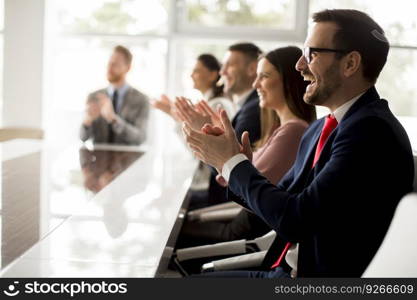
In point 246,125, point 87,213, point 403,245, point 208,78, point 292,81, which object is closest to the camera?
point 403,245

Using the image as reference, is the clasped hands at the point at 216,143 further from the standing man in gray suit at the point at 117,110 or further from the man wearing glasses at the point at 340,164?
the standing man in gray suit at the point at 117,110

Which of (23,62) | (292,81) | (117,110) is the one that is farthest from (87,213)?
(23,62)

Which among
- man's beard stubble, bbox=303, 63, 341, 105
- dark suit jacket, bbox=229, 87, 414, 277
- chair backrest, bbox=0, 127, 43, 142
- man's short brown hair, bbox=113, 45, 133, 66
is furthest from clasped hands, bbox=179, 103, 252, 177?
chair backrest, bbox=0, 127, 43, 142

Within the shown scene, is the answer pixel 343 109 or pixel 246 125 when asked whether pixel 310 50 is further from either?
pixel 246 125

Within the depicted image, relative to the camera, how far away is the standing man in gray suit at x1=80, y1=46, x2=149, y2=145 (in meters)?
5.17

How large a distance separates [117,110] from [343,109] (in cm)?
378

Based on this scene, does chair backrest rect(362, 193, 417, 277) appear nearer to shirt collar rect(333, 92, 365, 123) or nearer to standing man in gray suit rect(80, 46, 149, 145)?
shirt collar rect(333, 92, 365, 123)

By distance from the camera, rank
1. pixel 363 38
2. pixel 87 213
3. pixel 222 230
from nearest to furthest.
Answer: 1. pixel 363 38
2. pixel 87 213
3. pixel 222 230

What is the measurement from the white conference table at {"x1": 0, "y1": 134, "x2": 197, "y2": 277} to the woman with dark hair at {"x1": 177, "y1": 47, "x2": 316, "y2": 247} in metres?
0.26

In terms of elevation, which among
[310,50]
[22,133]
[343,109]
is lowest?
[22,133]

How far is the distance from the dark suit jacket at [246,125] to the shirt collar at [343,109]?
1.42 m

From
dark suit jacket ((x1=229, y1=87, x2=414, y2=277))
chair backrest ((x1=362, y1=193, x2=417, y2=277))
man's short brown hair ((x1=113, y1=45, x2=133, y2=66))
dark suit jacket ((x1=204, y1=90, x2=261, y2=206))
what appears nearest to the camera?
chair backrest ((x1=362, y1=193, x2=417, y2=277))

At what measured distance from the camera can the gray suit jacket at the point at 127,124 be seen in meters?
5.17

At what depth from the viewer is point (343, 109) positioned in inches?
64.2
